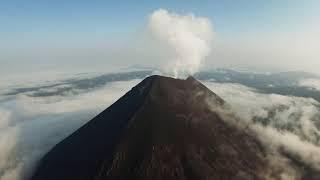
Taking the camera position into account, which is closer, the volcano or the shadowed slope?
the volcano

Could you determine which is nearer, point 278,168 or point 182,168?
point 182,168

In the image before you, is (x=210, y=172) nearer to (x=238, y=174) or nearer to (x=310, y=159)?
(x=238, y=174)

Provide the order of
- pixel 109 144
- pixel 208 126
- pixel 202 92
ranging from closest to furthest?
pixel 109 144
pixel 208 126
pixel 202 92

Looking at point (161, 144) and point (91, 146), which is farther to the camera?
point (91, 146)

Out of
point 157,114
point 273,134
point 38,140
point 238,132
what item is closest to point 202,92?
point 238,132

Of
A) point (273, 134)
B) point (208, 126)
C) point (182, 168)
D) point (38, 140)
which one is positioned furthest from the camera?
point (38, 140)

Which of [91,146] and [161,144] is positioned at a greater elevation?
[161,144]

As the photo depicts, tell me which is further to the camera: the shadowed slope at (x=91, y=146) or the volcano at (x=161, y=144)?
the shadowed slope at (x=91, y=146)

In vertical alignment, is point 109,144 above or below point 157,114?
below
